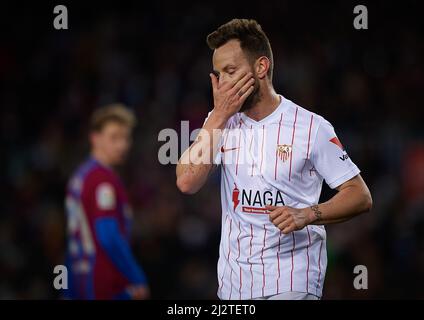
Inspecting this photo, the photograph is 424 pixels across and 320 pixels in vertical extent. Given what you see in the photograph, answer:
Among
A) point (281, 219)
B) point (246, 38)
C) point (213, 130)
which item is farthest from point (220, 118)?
point (281, 219)

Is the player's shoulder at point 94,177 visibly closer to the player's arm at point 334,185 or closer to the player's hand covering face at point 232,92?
the player's hand covering face at point 232,92

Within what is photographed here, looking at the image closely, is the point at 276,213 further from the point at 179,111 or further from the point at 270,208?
the point at 179,111

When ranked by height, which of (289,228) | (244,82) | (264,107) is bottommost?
(289,228)

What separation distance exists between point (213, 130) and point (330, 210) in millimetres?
672

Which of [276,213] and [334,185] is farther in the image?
[334,185]

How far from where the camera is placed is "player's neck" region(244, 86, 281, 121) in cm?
406

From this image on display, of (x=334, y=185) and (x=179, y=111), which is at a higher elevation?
(x=179, y=111)

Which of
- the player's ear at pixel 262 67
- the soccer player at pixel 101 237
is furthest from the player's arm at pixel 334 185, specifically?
the soccer player at pixel 101 237

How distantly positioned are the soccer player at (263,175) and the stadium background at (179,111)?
363cm

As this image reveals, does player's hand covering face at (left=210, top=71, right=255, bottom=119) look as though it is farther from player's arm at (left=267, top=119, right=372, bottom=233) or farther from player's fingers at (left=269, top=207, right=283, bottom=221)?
player's fingers at (left=269, top=207, right=283, bottom=221)

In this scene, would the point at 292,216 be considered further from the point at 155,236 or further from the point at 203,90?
the point at 203,90

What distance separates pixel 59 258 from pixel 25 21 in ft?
14.2

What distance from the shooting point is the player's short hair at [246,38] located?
158 inches

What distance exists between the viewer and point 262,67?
159 inches
